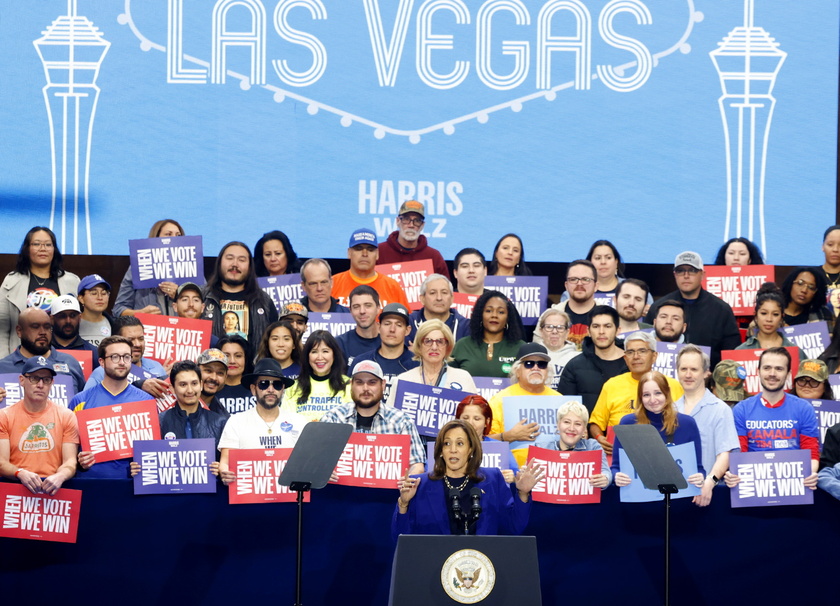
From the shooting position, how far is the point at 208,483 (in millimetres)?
7309

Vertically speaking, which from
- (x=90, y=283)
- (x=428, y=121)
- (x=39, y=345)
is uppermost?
(x=428, y=121)

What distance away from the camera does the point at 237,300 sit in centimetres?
948

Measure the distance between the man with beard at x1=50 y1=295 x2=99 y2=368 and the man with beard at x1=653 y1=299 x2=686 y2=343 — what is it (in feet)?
12.9

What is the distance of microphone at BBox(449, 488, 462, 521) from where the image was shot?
6438mm

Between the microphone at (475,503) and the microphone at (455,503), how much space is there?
0.21 feet

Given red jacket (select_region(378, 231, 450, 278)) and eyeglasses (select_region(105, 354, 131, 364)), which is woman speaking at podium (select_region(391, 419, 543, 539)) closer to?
eyeglasses (select_region(105, 354, 131, 364))

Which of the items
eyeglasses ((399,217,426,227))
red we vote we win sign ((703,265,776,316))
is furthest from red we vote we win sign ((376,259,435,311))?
red we vote we win sign ((703,265,776,316))

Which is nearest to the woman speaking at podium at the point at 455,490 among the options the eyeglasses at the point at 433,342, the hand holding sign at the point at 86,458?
the eyeglasses at the point at 433,342

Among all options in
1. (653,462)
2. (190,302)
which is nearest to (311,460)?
(653,462)

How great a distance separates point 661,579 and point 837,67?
6.07 metres

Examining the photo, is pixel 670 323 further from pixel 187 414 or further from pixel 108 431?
pixel 108 431

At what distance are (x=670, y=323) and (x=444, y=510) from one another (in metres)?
3.13

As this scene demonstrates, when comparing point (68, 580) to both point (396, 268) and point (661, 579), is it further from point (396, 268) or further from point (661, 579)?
point (396, 268)

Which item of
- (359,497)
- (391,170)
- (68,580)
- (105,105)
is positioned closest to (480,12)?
(391,170)
